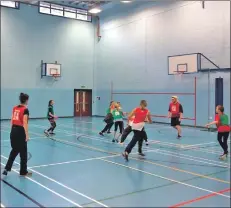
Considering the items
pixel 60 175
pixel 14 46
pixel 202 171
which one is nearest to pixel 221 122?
pixel 202 171

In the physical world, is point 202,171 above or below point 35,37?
below

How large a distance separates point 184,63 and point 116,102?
295 inches

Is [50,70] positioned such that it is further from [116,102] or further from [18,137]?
[18,137]

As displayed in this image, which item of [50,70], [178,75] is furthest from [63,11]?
[178,75]

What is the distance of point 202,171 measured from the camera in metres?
7.51

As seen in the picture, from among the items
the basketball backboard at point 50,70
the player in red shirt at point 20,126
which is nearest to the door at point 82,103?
the basketball backboard at point 50,70

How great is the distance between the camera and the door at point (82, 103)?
26797 mm

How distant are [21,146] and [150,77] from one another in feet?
52.8

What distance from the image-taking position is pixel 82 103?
27.2 meters

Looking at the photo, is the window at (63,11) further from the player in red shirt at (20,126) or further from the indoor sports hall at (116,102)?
the player in red shirt at (20,126)

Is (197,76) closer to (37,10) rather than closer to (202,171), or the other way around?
(202,171)

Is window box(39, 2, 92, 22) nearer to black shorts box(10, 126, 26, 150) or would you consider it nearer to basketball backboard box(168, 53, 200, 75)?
basketball backboard box(168, 53, 200, 75)

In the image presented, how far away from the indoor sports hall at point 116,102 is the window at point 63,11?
90 millimetres

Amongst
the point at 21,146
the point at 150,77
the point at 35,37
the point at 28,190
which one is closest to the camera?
the point at 28,190
